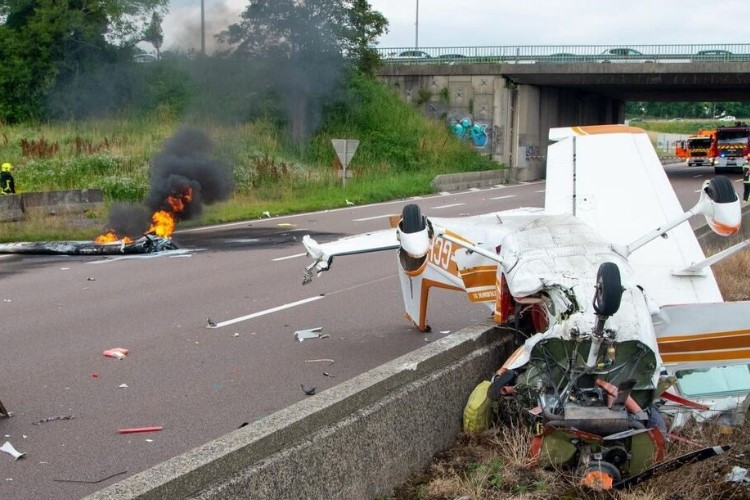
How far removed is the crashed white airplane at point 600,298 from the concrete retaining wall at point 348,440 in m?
0.41

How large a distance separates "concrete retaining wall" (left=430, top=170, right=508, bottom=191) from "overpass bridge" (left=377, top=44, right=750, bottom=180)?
2.26 metres

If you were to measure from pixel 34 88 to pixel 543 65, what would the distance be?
20978 mm

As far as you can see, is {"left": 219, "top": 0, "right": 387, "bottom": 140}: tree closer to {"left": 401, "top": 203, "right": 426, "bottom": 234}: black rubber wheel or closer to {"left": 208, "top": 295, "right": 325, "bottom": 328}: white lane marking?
{"left": 208, "top": 295, "right": 325, "bottom": 328}: white lane marking

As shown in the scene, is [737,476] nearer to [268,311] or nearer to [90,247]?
[268,311]

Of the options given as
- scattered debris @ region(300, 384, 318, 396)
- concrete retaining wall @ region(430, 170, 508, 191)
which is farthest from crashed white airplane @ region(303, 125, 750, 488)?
concrete retaining wall @ region(430, 170, 508, 191)

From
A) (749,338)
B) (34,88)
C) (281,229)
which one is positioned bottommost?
(281,229)

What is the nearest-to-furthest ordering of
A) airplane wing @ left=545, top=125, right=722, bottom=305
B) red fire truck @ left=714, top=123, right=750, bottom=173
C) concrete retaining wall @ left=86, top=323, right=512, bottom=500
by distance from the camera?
concrete retaining wall @ left=86, top=323, right=512, bottom=500 < airplane wing @ left=545, top=125, right=722, bottom=305 < red fire truck @ left=714, top=123, right=750, bottom=173

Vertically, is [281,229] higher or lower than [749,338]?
lower

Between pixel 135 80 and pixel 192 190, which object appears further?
pixel 135 80

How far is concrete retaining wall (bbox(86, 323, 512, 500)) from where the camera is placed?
3.75 meters

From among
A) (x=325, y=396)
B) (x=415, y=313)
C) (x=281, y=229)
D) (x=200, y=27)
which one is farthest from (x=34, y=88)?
(x=325, y=396)

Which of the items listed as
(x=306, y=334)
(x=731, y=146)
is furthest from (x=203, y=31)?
(x=731, y=146)

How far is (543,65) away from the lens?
40.8 m

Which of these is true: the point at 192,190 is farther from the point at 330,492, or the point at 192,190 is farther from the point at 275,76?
the point at 330,492
